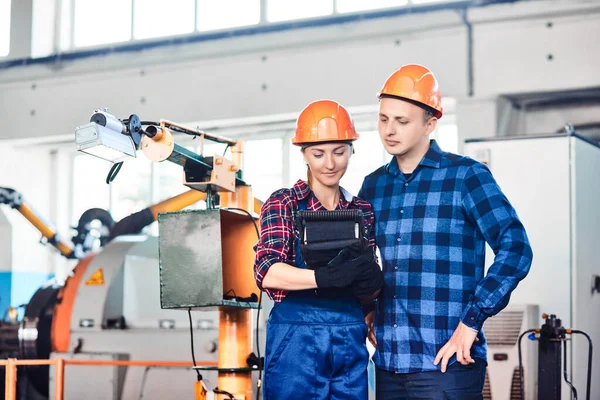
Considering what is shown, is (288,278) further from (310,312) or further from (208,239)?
(208,239)

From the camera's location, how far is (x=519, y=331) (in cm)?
529

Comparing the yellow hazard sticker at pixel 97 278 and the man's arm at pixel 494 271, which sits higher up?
the man's arm at pixel 494 271

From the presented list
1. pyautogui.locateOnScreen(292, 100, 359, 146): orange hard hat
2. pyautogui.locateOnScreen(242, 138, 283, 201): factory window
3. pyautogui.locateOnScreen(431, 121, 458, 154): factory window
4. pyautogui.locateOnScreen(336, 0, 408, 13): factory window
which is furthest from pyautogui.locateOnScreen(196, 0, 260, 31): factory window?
pyautogui.locateOnScreen(292, 100, 359, 146): orange hard hat

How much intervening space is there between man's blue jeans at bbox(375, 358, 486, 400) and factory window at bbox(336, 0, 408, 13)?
6514 millimetres

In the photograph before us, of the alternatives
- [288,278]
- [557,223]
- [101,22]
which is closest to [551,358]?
[557,223]

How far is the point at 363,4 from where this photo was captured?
875 centimetres

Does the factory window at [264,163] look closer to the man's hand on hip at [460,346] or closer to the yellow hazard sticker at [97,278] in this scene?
the yellow hazard sticker at [97,278]

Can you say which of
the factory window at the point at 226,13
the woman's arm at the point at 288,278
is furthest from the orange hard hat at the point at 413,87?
the factory window at the point at 226,13

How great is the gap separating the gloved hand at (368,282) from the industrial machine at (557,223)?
3.16m

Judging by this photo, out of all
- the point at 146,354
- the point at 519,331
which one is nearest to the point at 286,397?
the point at 519,331

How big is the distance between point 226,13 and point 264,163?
1804mm

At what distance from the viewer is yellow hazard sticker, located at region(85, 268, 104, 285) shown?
6.35 meters

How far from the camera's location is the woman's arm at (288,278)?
2.45 metres

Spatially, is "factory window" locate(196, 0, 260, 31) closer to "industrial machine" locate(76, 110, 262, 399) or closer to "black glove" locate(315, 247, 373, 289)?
"industrial machine" locate(76, 110, 262, 399)
